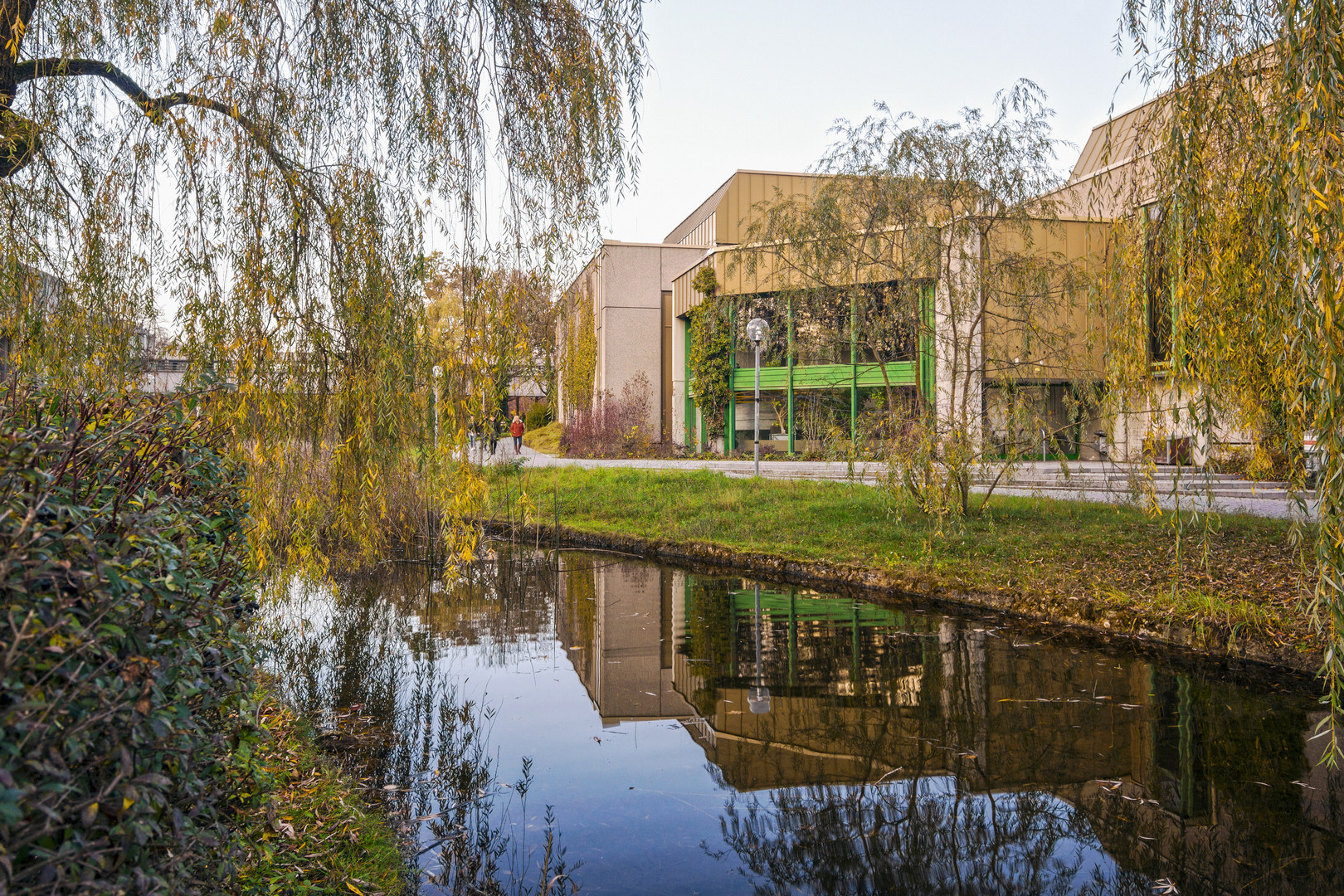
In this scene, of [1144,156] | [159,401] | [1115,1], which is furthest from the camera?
[1144,156]

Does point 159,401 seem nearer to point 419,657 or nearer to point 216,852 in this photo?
point 216,852

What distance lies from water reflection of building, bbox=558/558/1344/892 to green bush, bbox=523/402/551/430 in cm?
3047

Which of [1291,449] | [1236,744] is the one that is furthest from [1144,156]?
[1236,744]

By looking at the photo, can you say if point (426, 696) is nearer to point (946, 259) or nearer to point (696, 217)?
point (946, 259)

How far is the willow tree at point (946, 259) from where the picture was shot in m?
10.7

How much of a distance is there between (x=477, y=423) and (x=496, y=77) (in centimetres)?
201

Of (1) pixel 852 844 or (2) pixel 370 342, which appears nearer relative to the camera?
(1) pixel 852 844

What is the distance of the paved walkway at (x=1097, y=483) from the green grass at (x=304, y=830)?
17.4ft

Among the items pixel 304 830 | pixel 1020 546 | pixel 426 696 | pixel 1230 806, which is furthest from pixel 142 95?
pixel 1020 546

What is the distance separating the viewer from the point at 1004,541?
429 inches

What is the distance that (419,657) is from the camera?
25.1ft

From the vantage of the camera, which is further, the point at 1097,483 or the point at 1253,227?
the point at 1097,483

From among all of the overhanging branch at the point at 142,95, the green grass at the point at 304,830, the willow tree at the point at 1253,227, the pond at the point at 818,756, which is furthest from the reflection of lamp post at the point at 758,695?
the overhanging branch at the point at 142,95

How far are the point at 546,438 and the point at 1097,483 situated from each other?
25662 millimetres
